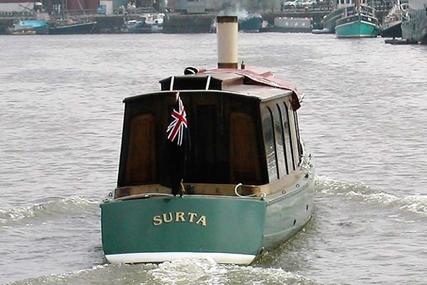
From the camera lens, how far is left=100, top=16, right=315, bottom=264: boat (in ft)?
48.8

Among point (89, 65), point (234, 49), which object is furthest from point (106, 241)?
point (89, 65)

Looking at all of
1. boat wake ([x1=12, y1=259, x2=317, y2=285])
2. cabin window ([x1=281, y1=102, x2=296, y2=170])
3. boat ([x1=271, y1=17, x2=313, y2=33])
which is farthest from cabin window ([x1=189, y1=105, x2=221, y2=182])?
boat ([x1=271, y1=17, x2=313, y2=33])

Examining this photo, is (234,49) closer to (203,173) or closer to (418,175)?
(203,173)

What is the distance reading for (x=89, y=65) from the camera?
71.3 metres

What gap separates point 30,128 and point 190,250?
20.6m

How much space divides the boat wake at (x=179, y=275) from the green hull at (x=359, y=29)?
9444 centimetres

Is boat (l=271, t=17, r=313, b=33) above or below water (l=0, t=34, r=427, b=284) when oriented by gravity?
below

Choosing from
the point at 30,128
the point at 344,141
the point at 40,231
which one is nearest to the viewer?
the point at 40,231

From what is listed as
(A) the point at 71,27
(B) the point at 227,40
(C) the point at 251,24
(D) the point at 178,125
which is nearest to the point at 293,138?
(B) the point at 227,40

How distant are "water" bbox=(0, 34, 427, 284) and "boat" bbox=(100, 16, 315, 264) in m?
0.29

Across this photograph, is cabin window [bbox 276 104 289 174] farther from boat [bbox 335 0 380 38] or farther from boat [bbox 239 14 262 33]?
boat [bbox 239 14 262 33]

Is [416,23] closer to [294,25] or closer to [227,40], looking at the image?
[294,25]

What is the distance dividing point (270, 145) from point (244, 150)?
655mm

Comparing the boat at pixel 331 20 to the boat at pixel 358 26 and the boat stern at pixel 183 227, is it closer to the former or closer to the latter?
the boat at pixel 358 26
